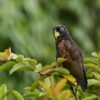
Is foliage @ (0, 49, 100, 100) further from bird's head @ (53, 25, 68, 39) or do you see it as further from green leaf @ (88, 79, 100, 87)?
bird's head @ (53, 25, 68, 39)

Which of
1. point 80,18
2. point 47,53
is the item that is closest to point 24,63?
point 47,53

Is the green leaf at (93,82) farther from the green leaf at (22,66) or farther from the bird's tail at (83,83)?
the green leaf at (22,66)

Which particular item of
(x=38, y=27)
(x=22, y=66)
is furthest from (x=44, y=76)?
(x=38, y=27)

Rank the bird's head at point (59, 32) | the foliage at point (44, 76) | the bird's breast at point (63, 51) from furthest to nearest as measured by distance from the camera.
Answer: the bird's head at point (59, 32) → the bird's breast at point (63, 51) → the foliage at point (44, 76)

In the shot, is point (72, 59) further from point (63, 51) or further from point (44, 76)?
point (44, 76)

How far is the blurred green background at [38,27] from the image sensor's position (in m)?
4.83

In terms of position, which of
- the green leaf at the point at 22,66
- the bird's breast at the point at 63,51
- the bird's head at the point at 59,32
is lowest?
the green leaf at the point at 22,66

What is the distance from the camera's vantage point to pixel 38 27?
5238 mm

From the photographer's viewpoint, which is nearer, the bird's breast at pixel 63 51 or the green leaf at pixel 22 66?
the green leaf at pixel 22 66

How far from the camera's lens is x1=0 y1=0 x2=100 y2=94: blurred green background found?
4.83 metres

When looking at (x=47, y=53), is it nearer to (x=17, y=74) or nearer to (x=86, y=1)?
(x=17, y=74)

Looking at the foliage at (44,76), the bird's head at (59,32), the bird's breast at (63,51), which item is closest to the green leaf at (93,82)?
the foliage at (44,76)

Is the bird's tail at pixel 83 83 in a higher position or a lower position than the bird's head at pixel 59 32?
lower

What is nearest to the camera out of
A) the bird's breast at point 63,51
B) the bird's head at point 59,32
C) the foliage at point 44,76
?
the foliage at point 44,76
